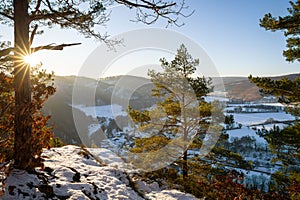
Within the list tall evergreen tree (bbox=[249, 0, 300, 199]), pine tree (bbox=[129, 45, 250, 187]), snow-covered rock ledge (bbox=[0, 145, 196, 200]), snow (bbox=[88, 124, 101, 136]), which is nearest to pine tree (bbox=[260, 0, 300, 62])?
tall evergreen tree (bbox=[249, 0, 300, 199])

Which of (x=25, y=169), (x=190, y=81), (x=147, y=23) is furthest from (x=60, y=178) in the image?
(x=190, y=81)

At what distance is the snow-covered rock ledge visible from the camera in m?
4.19

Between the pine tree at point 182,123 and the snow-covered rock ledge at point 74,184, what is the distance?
3.32 m

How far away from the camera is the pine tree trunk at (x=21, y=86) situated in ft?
14.8

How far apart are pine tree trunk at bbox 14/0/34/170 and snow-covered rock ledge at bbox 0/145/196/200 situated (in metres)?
0.36

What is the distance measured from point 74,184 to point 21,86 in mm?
2537

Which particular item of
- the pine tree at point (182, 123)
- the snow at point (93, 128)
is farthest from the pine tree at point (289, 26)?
the snow at point (93, 128)

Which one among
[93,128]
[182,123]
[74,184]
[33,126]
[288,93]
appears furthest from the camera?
[93,128]

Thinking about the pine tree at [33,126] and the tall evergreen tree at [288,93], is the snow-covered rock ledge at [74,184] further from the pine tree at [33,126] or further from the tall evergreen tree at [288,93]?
the tall evergreen tree at [288,93]


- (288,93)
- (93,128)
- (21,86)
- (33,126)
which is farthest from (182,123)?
(93,128)

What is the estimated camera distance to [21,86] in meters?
4.81

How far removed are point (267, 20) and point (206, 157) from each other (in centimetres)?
717

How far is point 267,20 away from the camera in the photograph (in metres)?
7.95

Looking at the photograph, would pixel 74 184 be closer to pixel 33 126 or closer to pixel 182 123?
pixel 33 126
